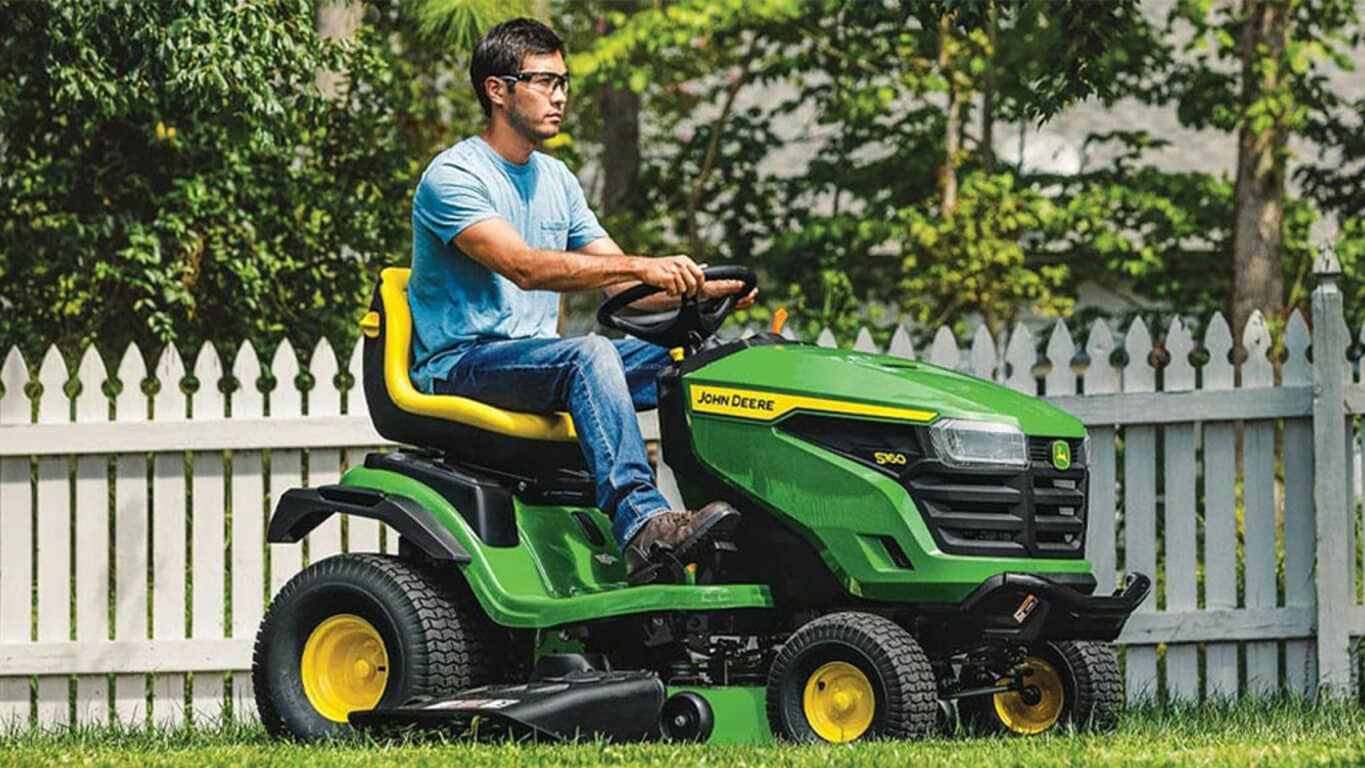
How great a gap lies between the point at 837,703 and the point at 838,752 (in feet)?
1.13

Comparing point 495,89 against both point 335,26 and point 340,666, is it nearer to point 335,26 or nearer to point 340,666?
point 340,666

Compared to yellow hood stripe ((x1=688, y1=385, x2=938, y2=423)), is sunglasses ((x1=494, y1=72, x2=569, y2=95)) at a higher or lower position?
higher

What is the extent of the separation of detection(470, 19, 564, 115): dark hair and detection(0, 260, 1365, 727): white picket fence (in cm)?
200

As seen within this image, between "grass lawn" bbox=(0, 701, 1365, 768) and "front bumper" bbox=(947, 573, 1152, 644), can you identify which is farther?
"front bumper" bbox=(947, 573, 1152, 644)

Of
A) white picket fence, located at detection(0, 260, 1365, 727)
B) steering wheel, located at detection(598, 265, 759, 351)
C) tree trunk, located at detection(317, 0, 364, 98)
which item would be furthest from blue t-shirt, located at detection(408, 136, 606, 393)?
tree trunk, located at detection(317, 0, 364, 98)

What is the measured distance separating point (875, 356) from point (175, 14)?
11.5 ft

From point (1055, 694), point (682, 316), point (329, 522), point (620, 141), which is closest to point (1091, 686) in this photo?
point (1055, 694)

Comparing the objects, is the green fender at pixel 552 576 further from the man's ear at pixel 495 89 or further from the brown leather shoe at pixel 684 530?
the man's ear at pixel 495 89

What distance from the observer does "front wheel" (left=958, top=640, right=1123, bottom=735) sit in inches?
217

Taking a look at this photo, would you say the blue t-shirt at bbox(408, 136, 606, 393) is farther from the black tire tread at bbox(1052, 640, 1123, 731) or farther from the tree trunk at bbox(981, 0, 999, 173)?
the tree trunk at bbox(981, 0, 999, 173)

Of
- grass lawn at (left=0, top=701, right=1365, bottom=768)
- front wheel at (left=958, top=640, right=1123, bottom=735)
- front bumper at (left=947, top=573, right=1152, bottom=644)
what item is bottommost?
grass lawn at (left=0, top=701, right=1365, bottom=768)

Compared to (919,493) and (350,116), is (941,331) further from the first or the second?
(350,116)

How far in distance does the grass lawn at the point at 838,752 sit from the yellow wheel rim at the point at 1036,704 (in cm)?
16

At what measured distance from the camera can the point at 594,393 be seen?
5426 millimetres
